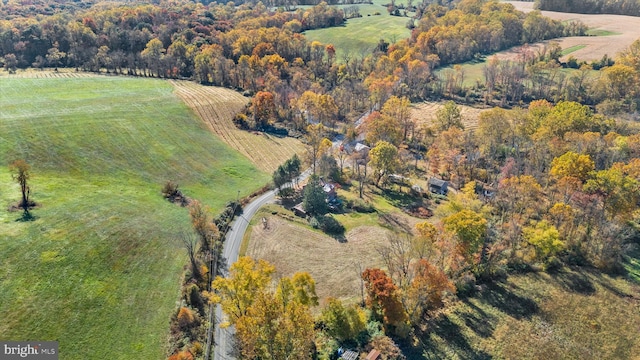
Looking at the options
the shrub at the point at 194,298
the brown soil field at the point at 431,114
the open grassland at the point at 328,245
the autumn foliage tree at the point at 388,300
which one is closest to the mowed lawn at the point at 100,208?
the shrub at the point at 194,298

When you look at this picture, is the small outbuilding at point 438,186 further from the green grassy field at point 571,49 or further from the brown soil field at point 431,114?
the green grassy field at point 571,49

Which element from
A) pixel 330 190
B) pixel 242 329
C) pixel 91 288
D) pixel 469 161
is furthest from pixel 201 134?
pixel 242 329

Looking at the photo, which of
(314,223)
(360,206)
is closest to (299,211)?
(314,223)

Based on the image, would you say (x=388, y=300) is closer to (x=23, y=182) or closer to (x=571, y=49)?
(x=23, y=182)

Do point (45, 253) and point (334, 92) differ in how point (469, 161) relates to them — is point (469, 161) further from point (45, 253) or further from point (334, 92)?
point (45, 253)

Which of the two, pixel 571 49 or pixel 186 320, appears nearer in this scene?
pixel 186 320
